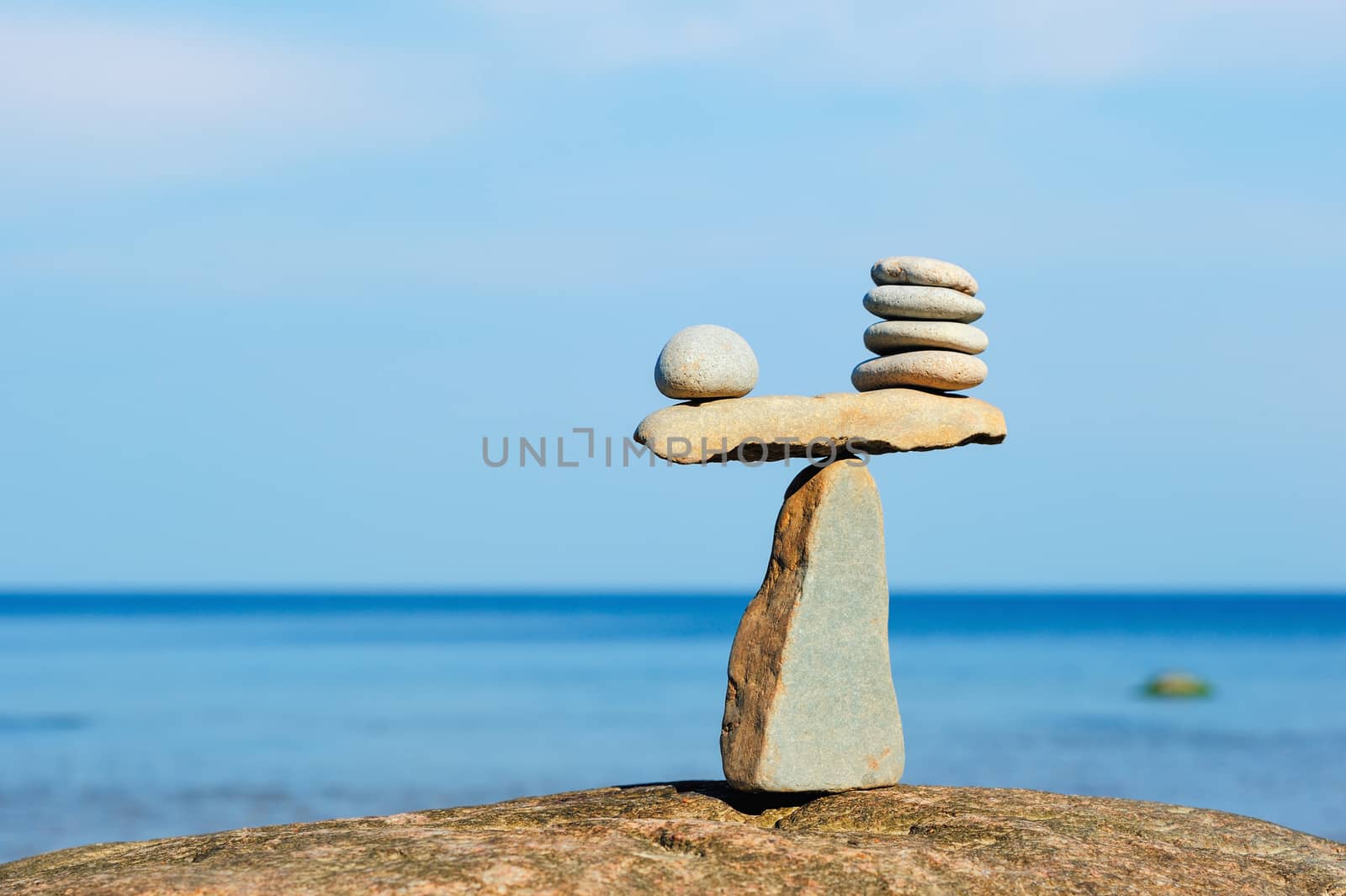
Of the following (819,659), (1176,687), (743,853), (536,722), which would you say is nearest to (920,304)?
(819,659)

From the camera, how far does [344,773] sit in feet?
73.0

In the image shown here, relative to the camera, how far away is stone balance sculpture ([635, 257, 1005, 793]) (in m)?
8.53

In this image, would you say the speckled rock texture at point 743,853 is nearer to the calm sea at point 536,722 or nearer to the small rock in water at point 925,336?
the small rock in water at point 925,336

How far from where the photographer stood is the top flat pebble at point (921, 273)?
28.9 ft

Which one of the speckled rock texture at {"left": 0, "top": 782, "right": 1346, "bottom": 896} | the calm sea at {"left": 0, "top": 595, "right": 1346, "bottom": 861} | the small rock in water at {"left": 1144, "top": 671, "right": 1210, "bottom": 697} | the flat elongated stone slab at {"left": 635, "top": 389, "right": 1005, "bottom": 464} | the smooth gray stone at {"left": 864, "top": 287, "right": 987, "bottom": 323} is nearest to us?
the speckled rock texture at {"left": 0, "top": 782, "right": 1346, "bottom": 896}

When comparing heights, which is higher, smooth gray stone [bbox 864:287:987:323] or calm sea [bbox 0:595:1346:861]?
smooth gray stone [bbox 864:287:987:323]

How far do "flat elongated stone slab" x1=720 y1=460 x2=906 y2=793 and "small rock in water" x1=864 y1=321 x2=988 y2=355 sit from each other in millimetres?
890

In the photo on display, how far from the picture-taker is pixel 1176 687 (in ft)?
125

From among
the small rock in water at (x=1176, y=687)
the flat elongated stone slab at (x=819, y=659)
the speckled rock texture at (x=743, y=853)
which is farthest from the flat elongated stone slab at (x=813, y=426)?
the small rock in water at (x=1176, y=687)

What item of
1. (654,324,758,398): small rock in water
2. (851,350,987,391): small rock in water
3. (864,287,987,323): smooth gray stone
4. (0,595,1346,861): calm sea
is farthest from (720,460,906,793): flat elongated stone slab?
(0,595,1346,861): calm sea

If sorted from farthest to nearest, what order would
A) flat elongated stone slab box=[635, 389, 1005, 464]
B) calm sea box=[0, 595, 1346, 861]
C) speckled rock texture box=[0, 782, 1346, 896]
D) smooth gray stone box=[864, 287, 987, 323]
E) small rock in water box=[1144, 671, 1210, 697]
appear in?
small rock in water box=[1144, 671, 1210, 697]
calm sea box=[0, 595, 1346, 861]
smooth gray stone box=[864, 287, 987, 323]
flat elongated stone slab box=[635, 389, 1005, 464]
speckled rock texture box=[0, 782, 1346, 896]

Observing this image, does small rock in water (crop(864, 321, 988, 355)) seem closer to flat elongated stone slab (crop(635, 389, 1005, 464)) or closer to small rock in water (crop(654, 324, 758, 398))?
flat elongated stone slab (crop(635, 389, 1005, 464))

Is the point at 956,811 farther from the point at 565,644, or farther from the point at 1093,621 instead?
the point at 1093,621

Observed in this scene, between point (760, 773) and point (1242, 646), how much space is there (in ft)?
205
